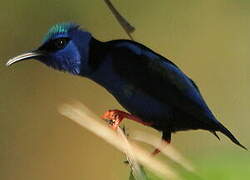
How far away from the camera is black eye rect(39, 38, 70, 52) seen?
0.64 m

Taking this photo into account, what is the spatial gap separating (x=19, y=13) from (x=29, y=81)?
122 mm

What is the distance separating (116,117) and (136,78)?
0.08 meters

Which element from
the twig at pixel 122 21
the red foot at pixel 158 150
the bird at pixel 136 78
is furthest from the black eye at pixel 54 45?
the red foot at pixel 158 150

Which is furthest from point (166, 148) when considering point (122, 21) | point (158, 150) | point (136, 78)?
point (122, 21)

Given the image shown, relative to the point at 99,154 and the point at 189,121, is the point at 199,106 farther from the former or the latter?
the point at 99,154

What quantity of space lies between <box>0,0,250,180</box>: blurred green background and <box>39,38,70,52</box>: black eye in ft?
0.15

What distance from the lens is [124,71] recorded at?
25.5 inches

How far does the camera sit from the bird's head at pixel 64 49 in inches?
25.1

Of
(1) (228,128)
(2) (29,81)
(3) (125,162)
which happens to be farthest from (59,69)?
(1) (228,128)

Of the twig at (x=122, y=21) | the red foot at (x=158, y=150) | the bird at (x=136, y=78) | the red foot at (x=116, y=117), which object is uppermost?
the twig at (x=122, y=21)

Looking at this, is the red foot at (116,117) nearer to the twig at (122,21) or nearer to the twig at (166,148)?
the twig at (166,148)

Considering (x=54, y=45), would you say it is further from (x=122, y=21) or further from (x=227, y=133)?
(x=227, y=133)

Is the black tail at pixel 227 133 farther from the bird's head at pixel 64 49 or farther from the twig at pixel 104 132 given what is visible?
the bird's head at pixel 64 49

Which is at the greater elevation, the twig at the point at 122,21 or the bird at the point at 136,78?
the twig at the point at 122,21
